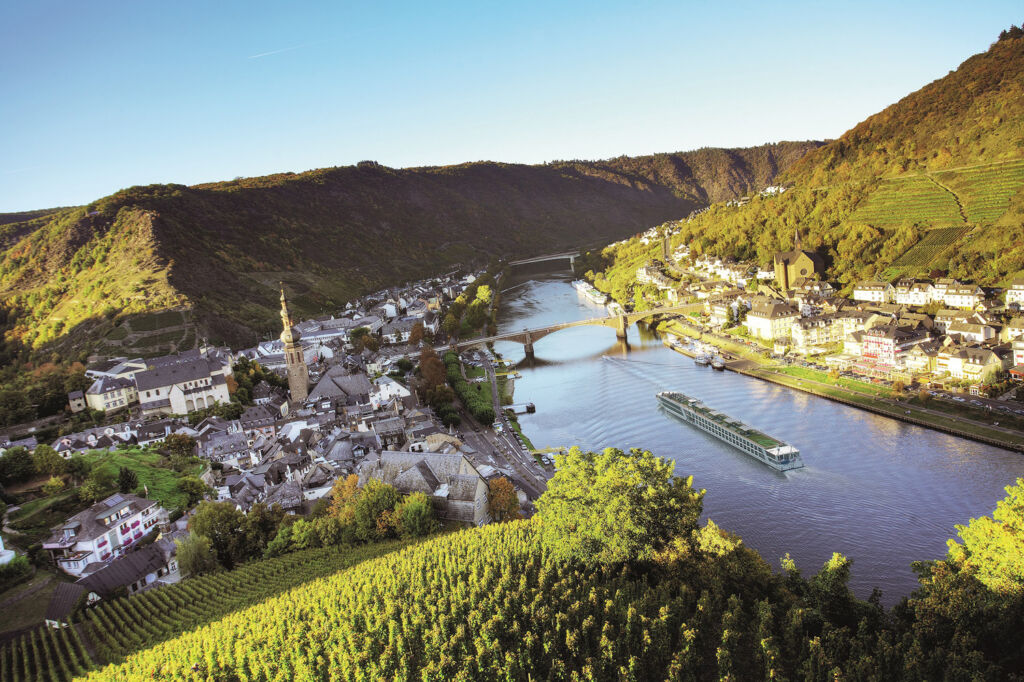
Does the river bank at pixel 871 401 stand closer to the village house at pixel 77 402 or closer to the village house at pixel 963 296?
the village house at pixel 963 296

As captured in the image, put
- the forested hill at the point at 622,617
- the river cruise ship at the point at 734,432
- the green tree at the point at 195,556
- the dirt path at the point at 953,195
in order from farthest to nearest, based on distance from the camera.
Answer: the dirt path at the point at 953,195, the river cruise ship at the point at 734,432, the green tree at the point at 195,556, the forested hill at the point at 622,617

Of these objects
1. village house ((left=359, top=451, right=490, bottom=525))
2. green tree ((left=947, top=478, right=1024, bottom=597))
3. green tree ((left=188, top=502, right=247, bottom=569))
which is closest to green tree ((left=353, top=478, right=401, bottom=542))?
village house ((left=359, top=451, right=490, bottom=525))

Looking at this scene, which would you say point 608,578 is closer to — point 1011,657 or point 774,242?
point 1011,657

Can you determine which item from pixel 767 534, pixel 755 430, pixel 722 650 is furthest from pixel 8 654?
pixel 755 430

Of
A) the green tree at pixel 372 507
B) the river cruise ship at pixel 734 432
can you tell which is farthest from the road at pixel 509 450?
the river cruise ship at pixel 734 432

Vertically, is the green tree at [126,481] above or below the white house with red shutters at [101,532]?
above

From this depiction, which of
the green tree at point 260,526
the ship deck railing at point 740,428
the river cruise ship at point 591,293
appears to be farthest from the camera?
the river cruise ship at point 591,293

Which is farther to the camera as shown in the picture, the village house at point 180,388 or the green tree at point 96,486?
the village house at point 180,388

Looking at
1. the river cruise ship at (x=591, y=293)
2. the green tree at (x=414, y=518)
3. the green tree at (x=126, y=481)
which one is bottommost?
the green tree at (x=414, y=518)
